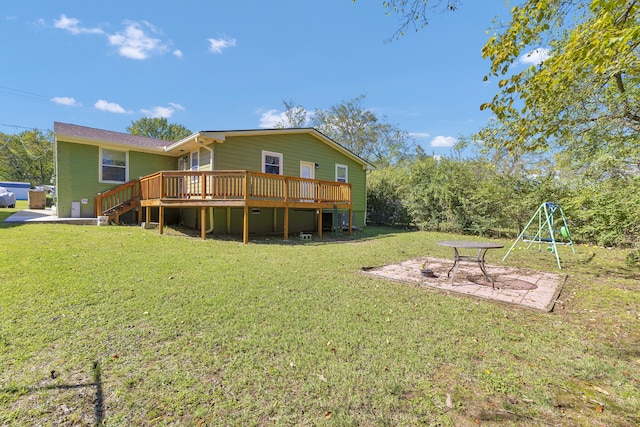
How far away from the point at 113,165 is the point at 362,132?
24935 millimetres

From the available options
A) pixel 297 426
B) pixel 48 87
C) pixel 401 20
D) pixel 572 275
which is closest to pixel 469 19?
pixel 401 20

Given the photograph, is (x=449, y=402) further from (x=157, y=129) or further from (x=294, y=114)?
(x=157, y=129)

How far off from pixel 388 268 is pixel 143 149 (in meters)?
11.9

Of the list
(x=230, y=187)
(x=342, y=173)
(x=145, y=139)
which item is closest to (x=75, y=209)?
(x=145, y=139)

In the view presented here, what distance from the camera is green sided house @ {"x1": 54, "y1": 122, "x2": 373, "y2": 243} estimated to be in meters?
8.98

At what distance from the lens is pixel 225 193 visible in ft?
28.2

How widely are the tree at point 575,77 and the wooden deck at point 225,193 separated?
6.01 metres

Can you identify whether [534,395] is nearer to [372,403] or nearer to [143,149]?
[372,403]

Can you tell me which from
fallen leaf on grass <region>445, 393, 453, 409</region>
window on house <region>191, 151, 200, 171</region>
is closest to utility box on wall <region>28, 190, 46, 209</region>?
window on house <region>191, 151, 200, 171</region>

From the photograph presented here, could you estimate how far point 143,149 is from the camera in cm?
1244

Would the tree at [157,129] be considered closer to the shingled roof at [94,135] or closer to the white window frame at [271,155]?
the shingled roof at [94,135]

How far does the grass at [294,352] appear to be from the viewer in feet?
6.27

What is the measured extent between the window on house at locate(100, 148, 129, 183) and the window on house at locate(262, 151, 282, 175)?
613cm

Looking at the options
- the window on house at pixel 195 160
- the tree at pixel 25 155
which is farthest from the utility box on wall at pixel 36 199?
the tree at pixel 25 155
